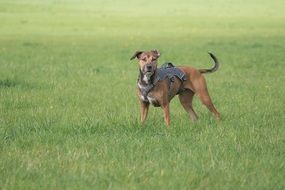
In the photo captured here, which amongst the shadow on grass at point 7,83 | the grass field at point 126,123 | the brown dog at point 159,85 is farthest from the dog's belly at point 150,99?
the shadow on grass at point 7,83

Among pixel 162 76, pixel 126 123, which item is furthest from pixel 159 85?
pixel 126 123

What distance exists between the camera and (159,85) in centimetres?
1038

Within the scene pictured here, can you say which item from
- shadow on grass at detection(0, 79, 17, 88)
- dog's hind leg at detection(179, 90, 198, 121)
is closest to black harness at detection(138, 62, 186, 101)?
dog's hind leg at detection(179, 90, 198, 121)

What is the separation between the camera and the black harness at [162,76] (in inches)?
404

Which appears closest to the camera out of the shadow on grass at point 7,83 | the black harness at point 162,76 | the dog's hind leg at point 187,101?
the black harness at point 162,76

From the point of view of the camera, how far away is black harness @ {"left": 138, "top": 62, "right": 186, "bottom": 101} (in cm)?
1026

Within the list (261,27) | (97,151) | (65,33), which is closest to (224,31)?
(261,27)

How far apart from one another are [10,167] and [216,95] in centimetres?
794

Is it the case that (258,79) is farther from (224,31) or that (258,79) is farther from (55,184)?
(224,31)

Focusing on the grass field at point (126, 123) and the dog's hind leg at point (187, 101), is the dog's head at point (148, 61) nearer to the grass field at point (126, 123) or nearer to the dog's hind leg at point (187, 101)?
the grass field at point (126, 123)

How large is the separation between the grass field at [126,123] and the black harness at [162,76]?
1.90 ft

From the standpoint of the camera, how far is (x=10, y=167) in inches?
290

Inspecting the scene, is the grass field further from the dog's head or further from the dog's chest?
the dog's head

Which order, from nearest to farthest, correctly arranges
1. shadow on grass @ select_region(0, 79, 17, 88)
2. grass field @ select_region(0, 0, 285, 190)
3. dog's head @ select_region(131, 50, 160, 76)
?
grass field @ select_region(0, 0, 285, 190) < dog's head @ select_region(131, 50, 160, 76) < shadow on grass @ select_region(0, 79, 17, 88)
